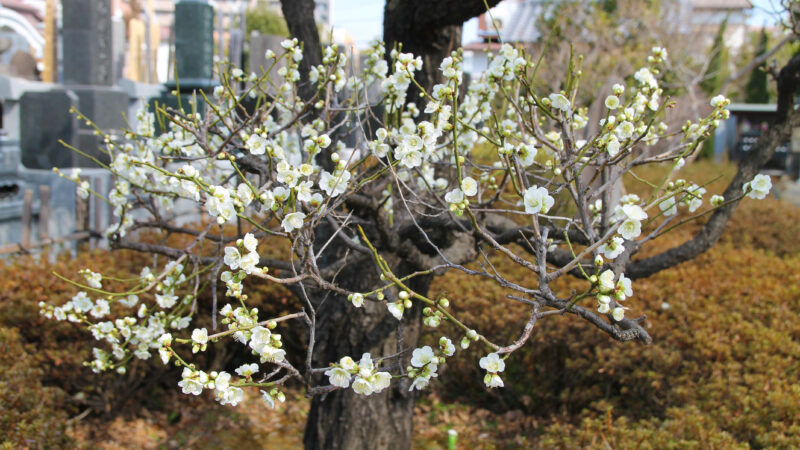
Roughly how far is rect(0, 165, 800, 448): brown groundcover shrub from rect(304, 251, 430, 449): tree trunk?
2.73 feet

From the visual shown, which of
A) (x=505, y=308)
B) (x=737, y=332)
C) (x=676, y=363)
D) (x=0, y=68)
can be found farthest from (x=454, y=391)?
(x=0, y=68)

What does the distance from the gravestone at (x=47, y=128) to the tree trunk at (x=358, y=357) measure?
5475mm

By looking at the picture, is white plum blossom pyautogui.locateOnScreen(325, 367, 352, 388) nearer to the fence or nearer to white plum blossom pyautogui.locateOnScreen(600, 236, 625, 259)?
white plum blossom pyautogui.locateOnScreen(600, 236, 625, 259)

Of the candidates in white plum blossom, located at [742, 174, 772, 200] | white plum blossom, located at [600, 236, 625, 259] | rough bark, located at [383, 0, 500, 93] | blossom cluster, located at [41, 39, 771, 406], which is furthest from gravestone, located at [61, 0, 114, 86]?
white plum blossom, located at [742, 174, 772, 200]

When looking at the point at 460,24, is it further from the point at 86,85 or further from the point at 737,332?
the point at 86,85

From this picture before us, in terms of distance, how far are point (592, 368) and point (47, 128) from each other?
258 inches

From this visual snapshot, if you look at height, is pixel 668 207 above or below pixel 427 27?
below

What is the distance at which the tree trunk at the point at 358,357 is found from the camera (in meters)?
3.00

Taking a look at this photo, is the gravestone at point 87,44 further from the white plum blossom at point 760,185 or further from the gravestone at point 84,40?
the white plum blossom at point 760,185

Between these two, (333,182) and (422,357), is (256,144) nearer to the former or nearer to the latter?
(333,182)

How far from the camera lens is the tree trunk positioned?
3.00 m

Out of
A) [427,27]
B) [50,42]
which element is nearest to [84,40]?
[50,42]

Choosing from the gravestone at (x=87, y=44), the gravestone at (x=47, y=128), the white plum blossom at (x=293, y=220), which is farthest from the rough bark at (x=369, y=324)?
the gravestone at (x=87, y=44)

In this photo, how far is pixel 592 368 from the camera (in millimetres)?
3971
